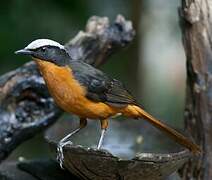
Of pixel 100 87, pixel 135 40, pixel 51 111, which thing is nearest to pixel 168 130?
pixel 100 87

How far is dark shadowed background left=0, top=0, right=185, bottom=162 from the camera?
5762 millimetres

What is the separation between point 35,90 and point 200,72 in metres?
1.01

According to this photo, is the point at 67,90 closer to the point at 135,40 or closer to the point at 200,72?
the point at 200,72

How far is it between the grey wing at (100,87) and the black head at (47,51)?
79mm

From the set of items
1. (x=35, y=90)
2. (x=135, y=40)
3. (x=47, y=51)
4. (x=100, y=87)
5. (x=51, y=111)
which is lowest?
(x=135, y=40)

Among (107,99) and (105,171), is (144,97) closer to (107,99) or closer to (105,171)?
(107,99)

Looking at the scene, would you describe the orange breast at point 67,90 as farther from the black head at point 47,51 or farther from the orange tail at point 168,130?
the orange tail at point 168,130

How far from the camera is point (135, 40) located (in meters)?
6.61

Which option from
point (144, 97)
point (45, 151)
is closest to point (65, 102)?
point (45, 151)

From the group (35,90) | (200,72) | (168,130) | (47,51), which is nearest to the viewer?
(47,51)

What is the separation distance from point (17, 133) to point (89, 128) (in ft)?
1.57

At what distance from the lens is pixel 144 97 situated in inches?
274

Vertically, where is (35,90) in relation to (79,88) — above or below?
below

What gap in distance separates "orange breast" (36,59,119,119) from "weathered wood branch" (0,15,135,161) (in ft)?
1.84
